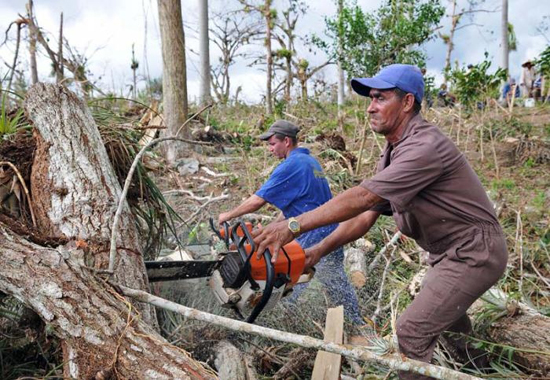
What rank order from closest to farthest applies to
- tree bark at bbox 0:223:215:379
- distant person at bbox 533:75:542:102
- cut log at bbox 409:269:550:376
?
tree bark at bbox 0:223:215:379 → cut log at bbox 409:269:550:376 → distant person at bbox 533:75:542:102

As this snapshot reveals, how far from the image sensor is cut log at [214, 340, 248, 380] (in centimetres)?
256

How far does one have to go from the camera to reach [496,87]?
921 cm

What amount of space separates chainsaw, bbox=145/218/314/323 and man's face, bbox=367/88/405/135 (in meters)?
0.82

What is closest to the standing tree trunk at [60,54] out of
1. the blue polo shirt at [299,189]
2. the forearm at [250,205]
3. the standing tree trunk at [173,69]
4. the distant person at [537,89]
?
the standing tree trunk at [173,69]

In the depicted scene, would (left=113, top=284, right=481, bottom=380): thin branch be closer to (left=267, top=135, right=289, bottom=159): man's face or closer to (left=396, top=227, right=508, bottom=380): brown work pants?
(left=396, top=227, right=508, bottom=380): brown work pants

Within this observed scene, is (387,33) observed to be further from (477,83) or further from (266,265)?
(266,265)

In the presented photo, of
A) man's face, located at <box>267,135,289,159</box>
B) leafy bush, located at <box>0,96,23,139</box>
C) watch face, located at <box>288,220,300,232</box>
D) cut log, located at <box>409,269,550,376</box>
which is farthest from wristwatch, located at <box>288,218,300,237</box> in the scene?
man's face, located at <box>267,135,289,159</box>

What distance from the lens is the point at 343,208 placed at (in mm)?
2311

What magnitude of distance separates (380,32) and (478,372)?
704 centimetres

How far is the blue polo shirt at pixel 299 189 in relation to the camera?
4.20m

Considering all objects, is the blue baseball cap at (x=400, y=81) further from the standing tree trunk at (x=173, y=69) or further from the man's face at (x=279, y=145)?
the standing tree trunk at (x=173, y=69)

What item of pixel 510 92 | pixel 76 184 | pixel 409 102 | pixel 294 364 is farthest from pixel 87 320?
pixel 510 92

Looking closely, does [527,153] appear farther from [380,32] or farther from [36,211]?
[36,211]

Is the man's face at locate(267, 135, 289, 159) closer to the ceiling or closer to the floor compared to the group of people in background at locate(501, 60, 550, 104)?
closer to the floor
